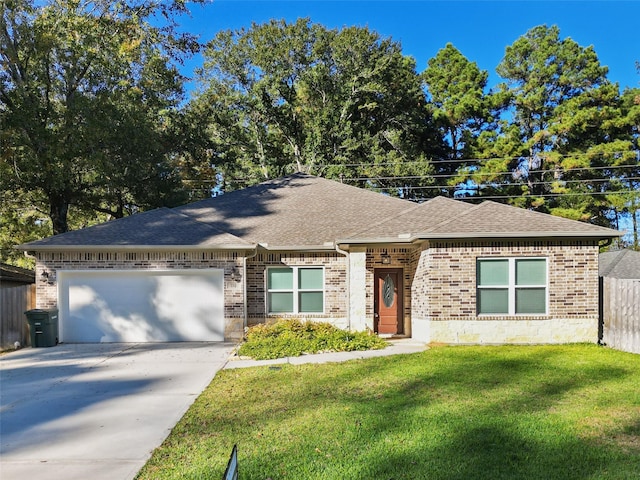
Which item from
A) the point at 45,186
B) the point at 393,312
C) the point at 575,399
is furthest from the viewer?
the point at 45,186

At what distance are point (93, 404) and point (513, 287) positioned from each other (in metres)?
9.21

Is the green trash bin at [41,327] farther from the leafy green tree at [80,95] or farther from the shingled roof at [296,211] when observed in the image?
the leafy green tree at [80,95]

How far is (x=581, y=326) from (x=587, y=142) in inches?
837

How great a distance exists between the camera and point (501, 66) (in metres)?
30.2

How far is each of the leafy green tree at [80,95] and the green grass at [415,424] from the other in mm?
14589

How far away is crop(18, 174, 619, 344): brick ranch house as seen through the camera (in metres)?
11.2

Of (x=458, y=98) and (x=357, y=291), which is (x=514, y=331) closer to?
(x=357, y=291)

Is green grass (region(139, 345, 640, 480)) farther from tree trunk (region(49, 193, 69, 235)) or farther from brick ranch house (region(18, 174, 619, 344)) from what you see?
tree trunk (region(49, 193, 69, 235))

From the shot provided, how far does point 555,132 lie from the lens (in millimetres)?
27766

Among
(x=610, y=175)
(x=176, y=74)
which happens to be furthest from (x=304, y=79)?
(x=610, y=175)

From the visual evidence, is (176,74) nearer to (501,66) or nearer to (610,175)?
(501,66)

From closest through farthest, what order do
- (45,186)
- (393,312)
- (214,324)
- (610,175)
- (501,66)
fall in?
(214,324), (393,312), (45,186), (610,175), (501,66)

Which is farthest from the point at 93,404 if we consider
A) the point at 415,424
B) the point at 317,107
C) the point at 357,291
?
the point at 317,107

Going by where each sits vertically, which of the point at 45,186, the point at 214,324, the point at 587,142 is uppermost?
the point at 587,142
